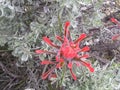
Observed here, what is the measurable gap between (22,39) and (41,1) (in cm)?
21

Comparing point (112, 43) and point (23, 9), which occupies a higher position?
point (23, 9)

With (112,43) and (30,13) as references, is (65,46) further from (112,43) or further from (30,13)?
(112,43)

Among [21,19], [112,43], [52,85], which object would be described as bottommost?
[52,85]

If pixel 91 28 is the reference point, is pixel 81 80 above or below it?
below

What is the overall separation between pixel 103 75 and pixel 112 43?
0.24 meters

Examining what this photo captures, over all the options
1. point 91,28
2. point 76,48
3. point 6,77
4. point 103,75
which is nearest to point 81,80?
point 103,75

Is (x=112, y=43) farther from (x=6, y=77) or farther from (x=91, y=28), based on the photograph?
(x=6, y=77)

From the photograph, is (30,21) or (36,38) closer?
(36,38)

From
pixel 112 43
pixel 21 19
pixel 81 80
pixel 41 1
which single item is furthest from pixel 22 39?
pixel 112 43

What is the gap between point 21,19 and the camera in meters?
1.58

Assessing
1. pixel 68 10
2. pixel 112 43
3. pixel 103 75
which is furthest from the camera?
pixel 112 43

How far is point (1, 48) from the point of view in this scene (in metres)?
1.68

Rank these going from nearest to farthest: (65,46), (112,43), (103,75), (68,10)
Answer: (65,46) → (68,10) → (103,75) → (112,43)

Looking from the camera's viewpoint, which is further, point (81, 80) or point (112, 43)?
point (112, 43)
